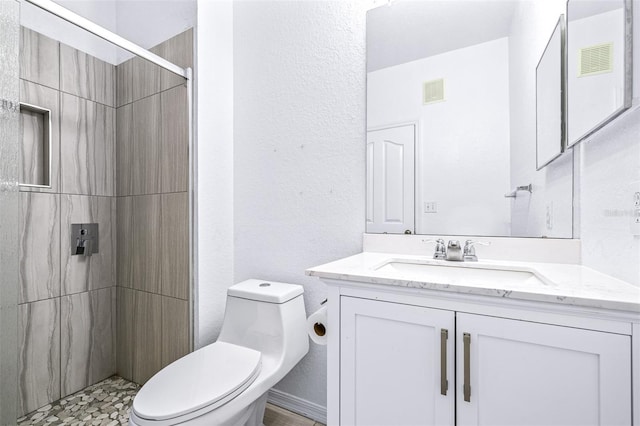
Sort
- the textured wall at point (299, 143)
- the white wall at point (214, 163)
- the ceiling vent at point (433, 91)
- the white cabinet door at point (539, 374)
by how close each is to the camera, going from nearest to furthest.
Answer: the white cabinet door at point (539, 374) → the ceiling vent at point (433, 91) → the textured wall at point (299, 143) → the white wall at point (214, 163)

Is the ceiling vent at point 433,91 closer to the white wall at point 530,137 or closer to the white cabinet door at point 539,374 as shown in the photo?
the white wall at point 530,137

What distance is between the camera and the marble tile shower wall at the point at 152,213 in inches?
64.4

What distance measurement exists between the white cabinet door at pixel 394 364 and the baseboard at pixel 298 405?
68cm

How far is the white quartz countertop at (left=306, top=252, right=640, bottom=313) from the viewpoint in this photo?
645mm

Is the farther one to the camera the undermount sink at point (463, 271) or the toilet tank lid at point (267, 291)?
the toilet tank lid at point (267, 291)

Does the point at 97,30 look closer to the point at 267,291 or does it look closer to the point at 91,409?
the point at 267,291

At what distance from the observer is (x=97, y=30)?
1242 millimetres

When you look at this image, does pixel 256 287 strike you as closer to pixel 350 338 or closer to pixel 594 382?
pixel 350 338

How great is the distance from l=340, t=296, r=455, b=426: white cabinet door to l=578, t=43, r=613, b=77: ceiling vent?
782 mm

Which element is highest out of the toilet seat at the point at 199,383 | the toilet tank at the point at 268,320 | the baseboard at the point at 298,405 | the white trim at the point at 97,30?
the white trim at the point at 97,30

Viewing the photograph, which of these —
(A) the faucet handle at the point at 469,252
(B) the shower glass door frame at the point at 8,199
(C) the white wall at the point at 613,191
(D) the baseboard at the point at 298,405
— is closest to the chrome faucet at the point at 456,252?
(A) the faucet handle at the point at 469,252

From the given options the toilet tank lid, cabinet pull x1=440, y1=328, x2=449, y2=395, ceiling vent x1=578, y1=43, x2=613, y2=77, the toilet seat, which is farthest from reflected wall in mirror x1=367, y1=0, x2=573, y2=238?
the toilet seat

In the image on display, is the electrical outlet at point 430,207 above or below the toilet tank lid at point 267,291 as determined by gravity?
above

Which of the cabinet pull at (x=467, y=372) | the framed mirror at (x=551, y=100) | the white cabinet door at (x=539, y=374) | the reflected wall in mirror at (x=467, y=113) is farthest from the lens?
the reflected wall in mirror at (x=467, y=113)
